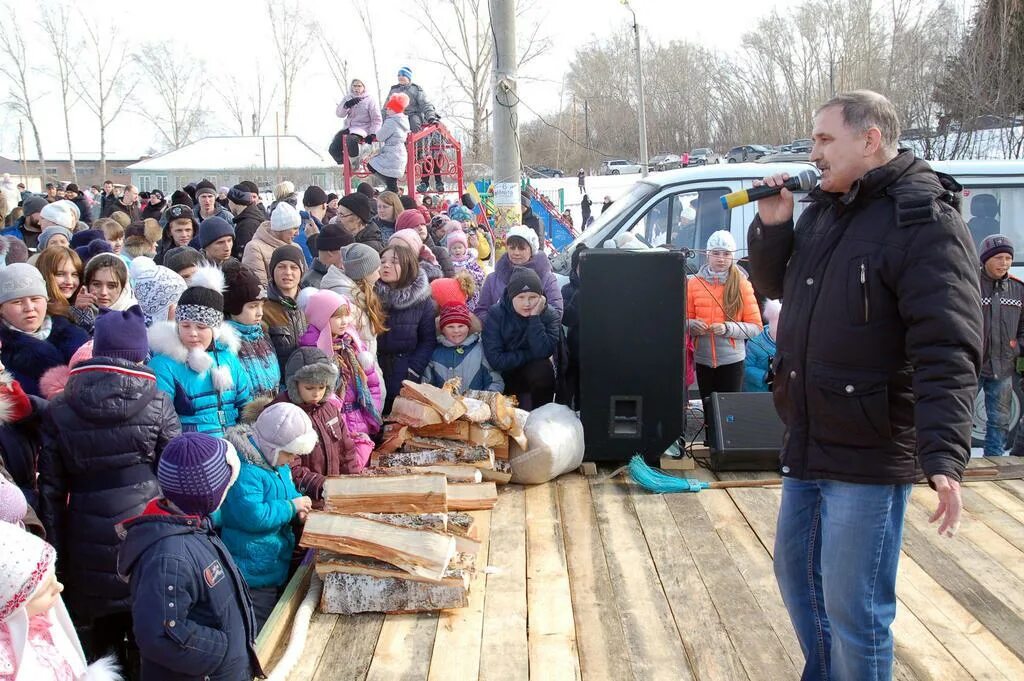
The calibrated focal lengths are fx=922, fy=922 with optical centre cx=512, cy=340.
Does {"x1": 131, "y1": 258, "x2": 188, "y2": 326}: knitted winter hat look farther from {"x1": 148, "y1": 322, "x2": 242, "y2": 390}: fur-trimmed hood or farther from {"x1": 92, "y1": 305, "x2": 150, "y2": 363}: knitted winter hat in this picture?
{"x1": 92, "y1": 305, "x2": 150, "y2": 363}: knitted winter hat

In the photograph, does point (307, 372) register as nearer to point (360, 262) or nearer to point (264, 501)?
point (264, 501)

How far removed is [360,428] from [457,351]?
108 cm

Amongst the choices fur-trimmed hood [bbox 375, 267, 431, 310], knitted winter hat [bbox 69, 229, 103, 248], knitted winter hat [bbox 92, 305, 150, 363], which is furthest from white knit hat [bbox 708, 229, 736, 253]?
knitted winter hat [bbox 69, 229, 103, 248]

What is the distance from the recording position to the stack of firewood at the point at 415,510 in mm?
3797

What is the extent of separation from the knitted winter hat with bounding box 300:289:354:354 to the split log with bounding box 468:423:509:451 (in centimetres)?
93

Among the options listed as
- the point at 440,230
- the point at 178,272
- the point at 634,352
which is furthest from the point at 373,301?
the point at 440,230

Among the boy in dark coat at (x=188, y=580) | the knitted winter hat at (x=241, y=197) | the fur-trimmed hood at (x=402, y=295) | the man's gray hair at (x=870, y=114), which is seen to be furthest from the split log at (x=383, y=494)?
the knitted winter hat at (x=241, y=197)

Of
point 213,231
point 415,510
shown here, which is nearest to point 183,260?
point 213,231

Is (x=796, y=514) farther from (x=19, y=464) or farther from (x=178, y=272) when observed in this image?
(x=178, y=272)

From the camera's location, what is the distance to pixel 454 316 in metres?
6.07

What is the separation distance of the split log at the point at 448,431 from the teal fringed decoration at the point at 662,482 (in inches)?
39.9

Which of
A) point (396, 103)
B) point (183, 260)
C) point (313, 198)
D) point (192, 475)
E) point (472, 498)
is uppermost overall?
point (396, 103)

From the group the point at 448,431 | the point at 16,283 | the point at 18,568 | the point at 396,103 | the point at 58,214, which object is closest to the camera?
the point at 18,568

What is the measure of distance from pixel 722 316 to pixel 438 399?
2.15 metres
